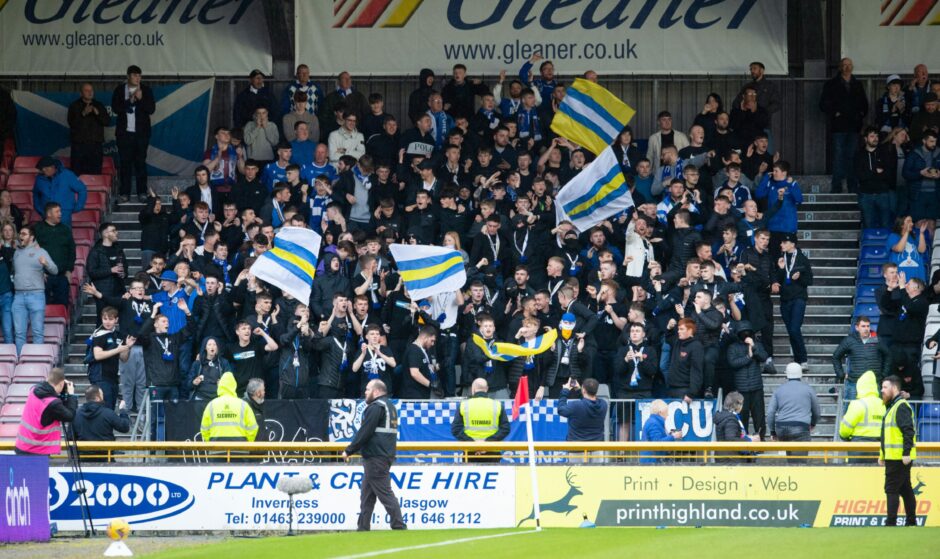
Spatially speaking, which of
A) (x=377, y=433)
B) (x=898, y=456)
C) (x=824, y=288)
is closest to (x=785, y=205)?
(x=824, y=288)

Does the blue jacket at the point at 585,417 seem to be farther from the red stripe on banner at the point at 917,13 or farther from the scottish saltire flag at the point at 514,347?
the red stripe on banner at the point at 917,13

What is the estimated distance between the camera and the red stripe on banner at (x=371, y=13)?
2927 cm

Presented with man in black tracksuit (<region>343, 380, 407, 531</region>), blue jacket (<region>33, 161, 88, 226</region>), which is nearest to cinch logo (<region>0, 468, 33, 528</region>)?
man in black tracksuit (<region>343, 380, 407, 531</region>)

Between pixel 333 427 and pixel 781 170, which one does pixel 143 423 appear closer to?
pixel 333 427

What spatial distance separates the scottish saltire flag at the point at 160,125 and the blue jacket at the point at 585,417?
11947 millimetres

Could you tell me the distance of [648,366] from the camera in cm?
2200

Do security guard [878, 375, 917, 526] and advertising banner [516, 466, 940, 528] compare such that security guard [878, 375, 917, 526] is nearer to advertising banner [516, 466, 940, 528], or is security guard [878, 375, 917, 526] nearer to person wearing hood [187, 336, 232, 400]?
advertising banner [516, 466, 940, 528]

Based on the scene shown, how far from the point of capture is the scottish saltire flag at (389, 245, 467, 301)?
75.5 ft

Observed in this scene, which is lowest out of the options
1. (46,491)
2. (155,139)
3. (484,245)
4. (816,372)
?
(46,491)

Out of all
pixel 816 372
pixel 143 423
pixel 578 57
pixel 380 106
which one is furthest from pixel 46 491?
pixel 578 57

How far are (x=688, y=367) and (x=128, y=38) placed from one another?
13.6 metres

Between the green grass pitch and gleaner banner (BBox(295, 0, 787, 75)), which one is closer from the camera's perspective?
the green grass pitch

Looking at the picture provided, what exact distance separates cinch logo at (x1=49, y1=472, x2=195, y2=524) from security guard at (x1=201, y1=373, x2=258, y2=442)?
0.88 m

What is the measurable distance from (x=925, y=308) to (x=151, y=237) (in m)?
12.3
